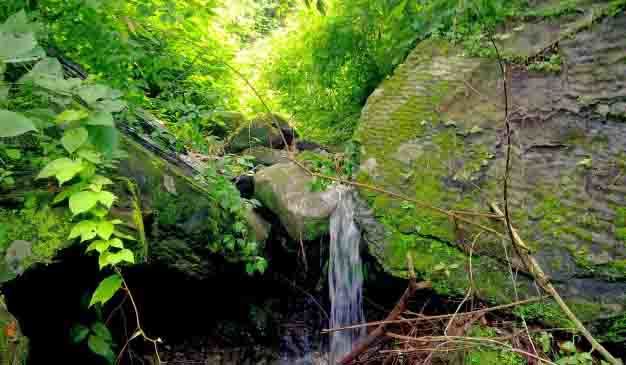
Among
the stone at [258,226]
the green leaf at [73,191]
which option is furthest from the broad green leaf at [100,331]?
the stone at [258,226]

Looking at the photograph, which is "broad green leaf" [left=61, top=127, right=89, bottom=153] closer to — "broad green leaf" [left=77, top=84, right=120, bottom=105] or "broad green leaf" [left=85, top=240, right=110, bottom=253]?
"broad green leaf" [left=77, top=84, right=120, bottom=105]

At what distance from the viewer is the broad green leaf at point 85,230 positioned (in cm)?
124

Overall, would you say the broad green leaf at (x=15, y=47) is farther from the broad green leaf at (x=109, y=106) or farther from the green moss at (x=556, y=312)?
the green moss at (x=556, y=312)

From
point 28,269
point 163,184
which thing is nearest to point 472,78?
point 163,184

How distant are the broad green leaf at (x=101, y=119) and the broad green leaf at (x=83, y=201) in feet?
1.17

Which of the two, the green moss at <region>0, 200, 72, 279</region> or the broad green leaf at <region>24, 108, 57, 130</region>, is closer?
the broad green leaf at <region>24, 108, 57, 130</region>

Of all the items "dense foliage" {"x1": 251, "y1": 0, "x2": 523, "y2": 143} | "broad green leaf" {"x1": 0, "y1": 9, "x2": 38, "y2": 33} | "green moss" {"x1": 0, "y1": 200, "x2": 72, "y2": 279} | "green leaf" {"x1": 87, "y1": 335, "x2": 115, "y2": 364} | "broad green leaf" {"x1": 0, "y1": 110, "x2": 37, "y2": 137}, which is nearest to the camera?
"broad green leaf" {"x1": 0, "y1": 110, "x2": 37, "y2": 137}

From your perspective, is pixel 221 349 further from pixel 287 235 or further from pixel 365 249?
pixel 365 249

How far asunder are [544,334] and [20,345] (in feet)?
6.73

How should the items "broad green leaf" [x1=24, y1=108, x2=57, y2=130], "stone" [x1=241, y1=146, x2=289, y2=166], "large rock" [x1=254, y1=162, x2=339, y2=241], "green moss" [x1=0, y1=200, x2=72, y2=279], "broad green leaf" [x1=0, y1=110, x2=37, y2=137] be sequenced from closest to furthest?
"broad green leaf" [x1=0, y1=110, x2=37, y2=137] → "broad green leaf" [x1=24, y1=108, x2=57, y2=130] → "green moss" [x1=0, y1=200, x2=72, y2=279] → "large rock" [x1=254, y1=162, x2=339, y2=241] → "stone" [x1=241, y1=146, x2=289, y2=166]

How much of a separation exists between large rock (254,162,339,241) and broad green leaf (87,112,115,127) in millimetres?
2133

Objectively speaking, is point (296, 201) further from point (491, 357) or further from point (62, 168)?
point (62, 168)

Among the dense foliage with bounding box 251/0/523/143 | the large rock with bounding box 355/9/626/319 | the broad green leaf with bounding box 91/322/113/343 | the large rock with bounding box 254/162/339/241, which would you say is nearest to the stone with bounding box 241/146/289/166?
the dense foliage with bounding box 251/0/523/143

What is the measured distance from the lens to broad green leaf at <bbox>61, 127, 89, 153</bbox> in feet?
3.36
